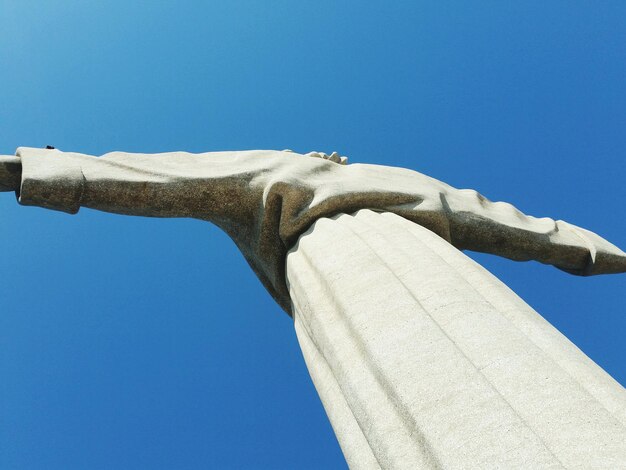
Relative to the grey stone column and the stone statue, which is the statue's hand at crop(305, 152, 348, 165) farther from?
the grey stone column

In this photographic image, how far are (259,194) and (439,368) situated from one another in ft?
12.9

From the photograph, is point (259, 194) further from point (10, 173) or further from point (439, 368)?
point (439, 368)

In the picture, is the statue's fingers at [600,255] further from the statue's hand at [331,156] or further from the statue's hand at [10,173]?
the statue's hand at [10,173]

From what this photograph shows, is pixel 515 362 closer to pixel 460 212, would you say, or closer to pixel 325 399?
pixel 325 399

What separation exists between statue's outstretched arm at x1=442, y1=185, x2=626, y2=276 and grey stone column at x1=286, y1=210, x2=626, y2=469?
1604mm

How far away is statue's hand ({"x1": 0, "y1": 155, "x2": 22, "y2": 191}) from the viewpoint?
7.98 metres

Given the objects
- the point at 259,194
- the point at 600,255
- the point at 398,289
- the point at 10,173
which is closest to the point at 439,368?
the point at 398,289

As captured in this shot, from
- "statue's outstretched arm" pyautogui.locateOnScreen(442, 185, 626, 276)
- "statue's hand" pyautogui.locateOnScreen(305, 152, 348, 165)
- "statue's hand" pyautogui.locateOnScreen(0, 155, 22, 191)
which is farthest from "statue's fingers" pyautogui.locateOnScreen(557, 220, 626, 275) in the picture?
"statue's hand" pyautogui.locateOnScreen(0, 155, 22, 191)

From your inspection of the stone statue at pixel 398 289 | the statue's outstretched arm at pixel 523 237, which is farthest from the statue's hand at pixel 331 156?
the statue's outstretched arm at pixel 523 237

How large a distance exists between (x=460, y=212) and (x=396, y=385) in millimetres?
4169

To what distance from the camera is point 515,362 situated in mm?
5098

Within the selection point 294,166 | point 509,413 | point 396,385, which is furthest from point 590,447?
point 294,166

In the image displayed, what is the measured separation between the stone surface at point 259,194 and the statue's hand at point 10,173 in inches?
4.3

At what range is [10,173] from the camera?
800cm
